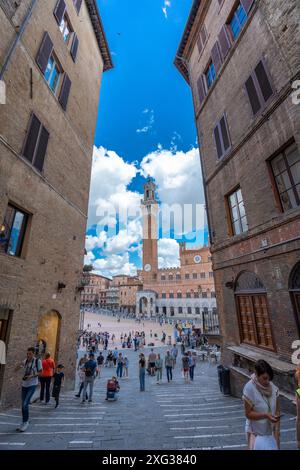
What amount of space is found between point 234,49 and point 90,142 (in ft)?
27.3

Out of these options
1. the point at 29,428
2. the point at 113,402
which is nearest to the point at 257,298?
the point at 113,402

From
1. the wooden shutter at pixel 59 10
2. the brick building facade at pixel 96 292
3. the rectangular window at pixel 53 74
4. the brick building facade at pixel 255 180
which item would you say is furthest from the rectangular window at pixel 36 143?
the brick building facade at pixel 96 292

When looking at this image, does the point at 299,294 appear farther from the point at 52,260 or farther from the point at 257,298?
the point at 52,260

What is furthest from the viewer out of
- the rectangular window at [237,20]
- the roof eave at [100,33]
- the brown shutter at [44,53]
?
the roof eave at [100,33]

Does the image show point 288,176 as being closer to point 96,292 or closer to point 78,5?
point 78,5

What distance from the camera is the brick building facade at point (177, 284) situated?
5991 centimetres

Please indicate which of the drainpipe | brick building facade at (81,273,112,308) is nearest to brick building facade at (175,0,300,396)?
the drainpipe

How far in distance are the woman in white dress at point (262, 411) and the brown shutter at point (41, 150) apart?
Result: 8891 mm

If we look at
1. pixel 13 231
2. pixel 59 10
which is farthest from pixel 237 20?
pixel 13 231

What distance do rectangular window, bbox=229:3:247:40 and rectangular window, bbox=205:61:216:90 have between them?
1.58 metres

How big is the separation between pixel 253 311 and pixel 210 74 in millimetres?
11547

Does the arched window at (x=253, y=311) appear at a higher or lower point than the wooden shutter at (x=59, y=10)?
lower

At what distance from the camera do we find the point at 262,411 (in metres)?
2.50

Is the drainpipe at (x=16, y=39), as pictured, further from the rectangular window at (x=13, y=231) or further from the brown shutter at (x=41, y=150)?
the rectangular window at (x=13, y=231)
